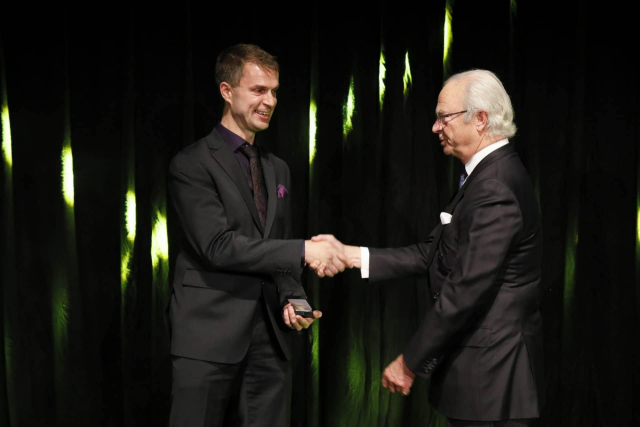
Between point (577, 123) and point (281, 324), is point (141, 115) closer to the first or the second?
point (281, 324)

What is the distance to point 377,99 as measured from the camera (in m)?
3.03

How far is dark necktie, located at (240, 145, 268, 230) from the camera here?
7.43 feet

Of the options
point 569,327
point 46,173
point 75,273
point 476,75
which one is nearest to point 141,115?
point 46,173

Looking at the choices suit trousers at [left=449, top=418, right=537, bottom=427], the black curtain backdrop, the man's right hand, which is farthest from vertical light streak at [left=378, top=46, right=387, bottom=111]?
suit trousers at [left=449, top=418, right=537, bottom=427]

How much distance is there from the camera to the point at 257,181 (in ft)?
7.50

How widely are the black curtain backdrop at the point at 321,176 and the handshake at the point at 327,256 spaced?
0.58m

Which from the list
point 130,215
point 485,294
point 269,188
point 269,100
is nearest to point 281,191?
point 269,188

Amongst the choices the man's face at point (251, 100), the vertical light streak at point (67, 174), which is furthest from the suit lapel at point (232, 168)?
the vertical light streak at point (67, 174)

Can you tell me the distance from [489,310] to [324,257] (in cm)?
62

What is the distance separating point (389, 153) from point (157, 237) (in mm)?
1096

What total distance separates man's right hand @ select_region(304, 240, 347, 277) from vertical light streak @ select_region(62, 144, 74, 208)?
3.90 ft

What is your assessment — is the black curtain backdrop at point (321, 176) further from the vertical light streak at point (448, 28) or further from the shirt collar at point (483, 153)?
the shirt collar at point (483, 153)

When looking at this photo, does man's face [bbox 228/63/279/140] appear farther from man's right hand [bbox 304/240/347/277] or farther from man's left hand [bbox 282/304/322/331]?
man's left hand [bbox 282/304/322/331]

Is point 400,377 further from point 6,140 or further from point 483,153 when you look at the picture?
point 6,140
